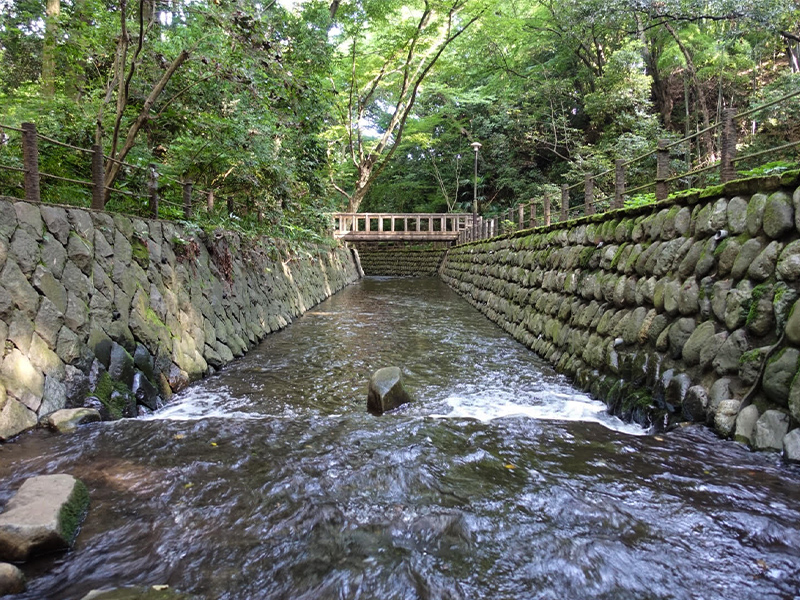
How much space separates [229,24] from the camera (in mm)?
6066

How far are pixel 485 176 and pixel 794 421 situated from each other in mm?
25749

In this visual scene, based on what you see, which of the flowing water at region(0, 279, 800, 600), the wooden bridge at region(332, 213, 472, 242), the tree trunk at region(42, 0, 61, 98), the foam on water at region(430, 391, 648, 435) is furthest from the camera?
the wooden bridge at region(332, 213, 472, 242)

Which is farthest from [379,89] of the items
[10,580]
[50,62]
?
[10,580]

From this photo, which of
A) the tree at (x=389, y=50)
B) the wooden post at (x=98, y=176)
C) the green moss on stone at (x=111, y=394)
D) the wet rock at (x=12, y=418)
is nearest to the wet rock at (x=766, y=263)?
the green moss on stone at (x=111, y=394)

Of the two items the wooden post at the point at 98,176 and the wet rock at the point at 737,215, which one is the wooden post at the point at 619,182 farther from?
the wooden post at the point at 98,176

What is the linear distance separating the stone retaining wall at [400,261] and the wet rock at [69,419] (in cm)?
2482

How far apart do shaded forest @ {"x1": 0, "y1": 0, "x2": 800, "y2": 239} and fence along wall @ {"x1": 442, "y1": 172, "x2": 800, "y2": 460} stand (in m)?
0.70

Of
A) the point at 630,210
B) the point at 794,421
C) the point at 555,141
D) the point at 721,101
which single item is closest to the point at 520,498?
the point at 794,421

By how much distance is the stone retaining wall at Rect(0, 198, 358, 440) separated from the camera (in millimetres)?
3752

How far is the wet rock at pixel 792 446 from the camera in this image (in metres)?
2.97

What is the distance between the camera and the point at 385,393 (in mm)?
4785

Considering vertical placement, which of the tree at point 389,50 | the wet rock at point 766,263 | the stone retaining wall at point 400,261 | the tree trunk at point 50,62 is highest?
the tree at point 389,50

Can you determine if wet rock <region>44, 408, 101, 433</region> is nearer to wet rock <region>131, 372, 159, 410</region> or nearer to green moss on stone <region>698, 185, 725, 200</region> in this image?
wet rock <region>131, 372, 159, 410</region>

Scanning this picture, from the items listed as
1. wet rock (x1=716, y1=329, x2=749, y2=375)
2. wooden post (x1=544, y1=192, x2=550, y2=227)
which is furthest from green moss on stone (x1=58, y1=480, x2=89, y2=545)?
wooden post (x1=544, y1=192, x2=550, y2=227)
